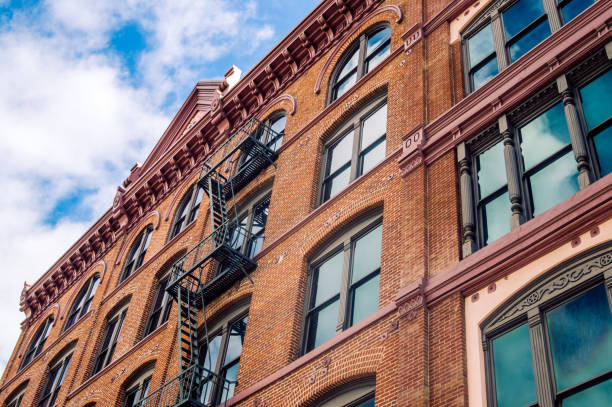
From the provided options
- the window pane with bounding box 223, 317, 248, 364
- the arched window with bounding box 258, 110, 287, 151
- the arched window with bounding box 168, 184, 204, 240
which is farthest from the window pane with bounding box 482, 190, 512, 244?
the arched window with bounding box 168, 184, 204, 240

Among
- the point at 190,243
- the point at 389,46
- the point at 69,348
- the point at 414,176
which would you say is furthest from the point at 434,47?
the point at 69,348

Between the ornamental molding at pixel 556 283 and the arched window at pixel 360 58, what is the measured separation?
11.1 m

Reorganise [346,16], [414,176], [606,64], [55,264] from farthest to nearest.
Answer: [55,264], [346,16], [414,176], [606,64]

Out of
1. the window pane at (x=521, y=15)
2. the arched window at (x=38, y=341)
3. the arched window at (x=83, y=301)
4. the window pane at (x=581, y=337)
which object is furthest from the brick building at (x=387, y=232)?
the arched window at (x=38, y=341)

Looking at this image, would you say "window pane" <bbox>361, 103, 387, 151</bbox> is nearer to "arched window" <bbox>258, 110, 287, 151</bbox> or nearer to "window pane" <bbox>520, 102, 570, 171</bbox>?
"arched window" <bbox>258, 110, 287, 151</bbox>

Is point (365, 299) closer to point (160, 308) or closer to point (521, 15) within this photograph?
point (521, 15)

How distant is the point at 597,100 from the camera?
12.6 metres

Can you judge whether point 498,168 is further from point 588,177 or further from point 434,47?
point 434,47

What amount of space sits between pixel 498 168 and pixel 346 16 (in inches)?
458

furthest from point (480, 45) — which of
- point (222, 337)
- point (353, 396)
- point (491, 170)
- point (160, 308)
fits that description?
point (160, 308)

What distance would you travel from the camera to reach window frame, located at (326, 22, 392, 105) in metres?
21.8

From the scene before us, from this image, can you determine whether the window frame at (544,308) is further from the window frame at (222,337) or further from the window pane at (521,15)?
the window frame at (222,337)

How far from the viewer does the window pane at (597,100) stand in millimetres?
12344

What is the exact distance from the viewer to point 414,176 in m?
15.4
